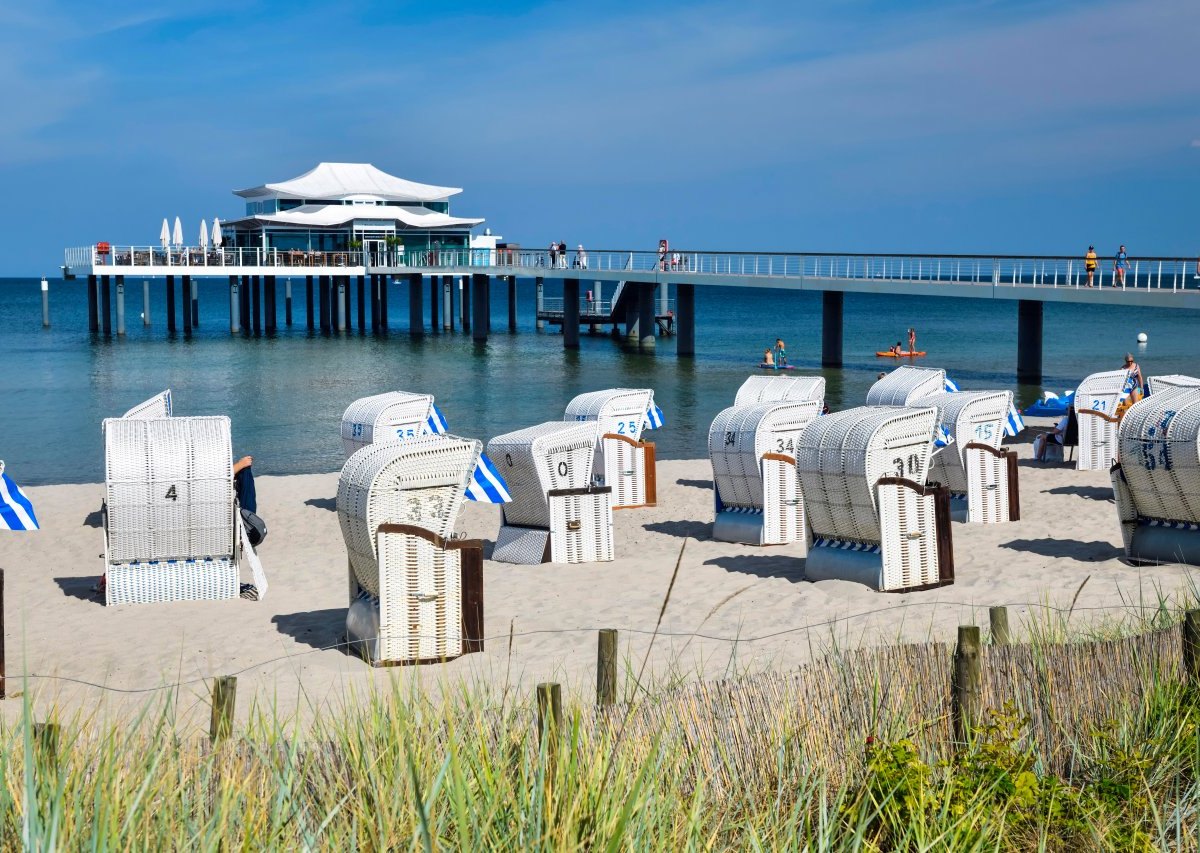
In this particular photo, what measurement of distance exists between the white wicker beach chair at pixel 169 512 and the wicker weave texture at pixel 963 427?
261 inches

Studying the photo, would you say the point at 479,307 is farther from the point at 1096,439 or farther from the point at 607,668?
the point at 607,668

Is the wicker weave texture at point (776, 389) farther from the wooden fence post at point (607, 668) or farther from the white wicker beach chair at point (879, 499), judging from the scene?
the wooden fence post at point (607, 668)

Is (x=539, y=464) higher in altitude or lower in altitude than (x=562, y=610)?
higher

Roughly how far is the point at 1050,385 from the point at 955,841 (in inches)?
1392

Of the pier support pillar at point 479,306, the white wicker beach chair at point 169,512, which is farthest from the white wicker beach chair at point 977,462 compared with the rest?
the pier support pillar at point 479,306

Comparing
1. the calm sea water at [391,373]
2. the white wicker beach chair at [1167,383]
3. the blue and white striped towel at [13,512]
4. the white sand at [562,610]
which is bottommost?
the calm sea water at [391,373]

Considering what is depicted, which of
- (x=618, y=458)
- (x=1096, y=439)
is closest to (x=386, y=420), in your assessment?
(x=618, y=458)

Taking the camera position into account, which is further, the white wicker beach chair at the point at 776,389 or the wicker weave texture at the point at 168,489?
the white wicker beach chair at the point at 776,389

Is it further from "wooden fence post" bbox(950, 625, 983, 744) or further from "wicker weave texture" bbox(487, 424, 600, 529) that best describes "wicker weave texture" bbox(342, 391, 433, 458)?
"wooden fence post" bbox(950, 625, 983, 744)

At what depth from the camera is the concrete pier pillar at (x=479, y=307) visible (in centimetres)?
5478

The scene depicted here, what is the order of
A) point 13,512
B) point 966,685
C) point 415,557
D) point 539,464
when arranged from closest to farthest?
point 966,685 → point 415,557 → point 13,512 → point 539,464

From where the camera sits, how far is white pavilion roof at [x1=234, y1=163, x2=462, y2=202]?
59344 mm

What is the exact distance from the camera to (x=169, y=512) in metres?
10.2

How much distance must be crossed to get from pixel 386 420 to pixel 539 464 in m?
4.05
